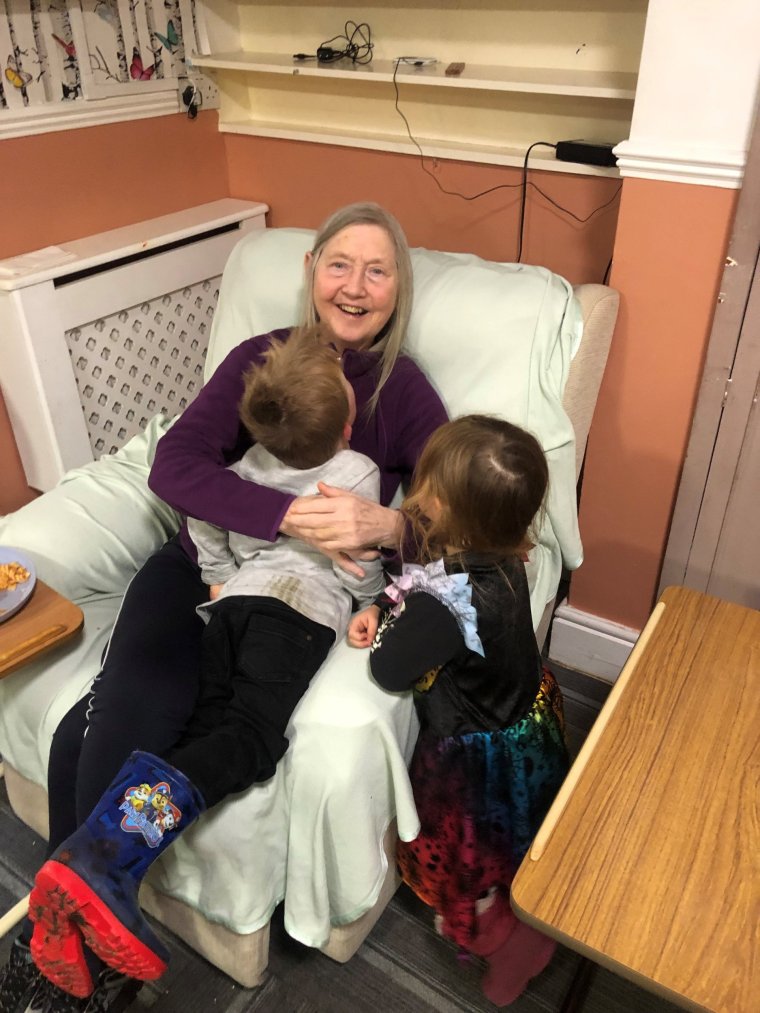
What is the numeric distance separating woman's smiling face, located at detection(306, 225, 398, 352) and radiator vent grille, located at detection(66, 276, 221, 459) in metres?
0.85

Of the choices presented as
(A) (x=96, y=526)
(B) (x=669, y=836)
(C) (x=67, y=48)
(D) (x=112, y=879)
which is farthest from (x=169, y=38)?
(B) (x=669, y=836)

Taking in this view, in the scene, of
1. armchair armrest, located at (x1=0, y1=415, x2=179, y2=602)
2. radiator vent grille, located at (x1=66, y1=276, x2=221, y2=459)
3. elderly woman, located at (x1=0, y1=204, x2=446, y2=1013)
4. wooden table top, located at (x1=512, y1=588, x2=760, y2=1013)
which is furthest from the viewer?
radiator vent grille, located at (x1=66, y1=276, x2=221, y2=459)

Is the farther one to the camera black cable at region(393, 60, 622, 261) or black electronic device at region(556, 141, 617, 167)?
black cable at region(393, 60, 622, 261)

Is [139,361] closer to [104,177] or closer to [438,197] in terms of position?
[104,177]

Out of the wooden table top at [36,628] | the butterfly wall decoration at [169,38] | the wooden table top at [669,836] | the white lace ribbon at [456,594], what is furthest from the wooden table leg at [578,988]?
the butterfly wall decoration at [169,38]

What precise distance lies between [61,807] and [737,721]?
3.21 ft

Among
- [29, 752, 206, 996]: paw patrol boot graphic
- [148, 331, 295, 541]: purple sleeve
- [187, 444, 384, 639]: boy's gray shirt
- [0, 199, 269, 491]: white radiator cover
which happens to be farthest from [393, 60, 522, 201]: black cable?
[29, 752, 206, 996]: paw patrol boot graphic

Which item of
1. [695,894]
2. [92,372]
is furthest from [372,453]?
[92,372]

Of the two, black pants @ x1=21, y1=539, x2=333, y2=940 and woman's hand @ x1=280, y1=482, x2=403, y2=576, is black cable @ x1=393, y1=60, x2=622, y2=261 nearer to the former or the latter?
woman's hand @ x1=280, y1=482, x2=403, y2=576

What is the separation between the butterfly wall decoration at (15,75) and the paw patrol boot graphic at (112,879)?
5.30ft

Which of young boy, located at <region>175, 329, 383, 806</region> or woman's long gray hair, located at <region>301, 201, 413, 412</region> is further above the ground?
woman's long gray hair, located at <region>301, 201, 413, 412</region>

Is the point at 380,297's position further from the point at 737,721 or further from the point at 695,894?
the point at 695,894

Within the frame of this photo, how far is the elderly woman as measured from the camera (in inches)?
45.1

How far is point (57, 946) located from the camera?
3.13ft
